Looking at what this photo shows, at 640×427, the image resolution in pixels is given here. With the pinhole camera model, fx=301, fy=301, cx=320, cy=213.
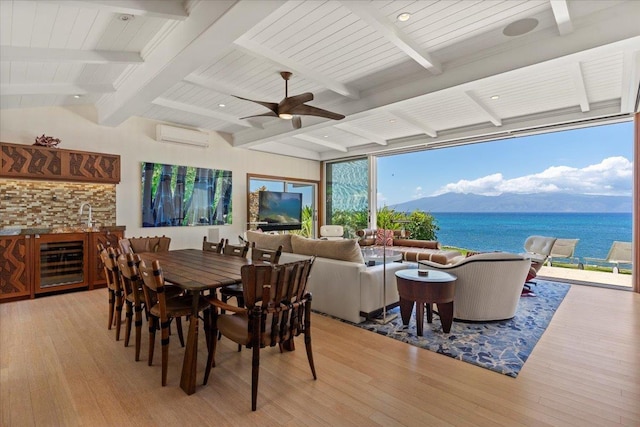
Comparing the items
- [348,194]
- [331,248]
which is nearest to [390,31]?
[331,248]

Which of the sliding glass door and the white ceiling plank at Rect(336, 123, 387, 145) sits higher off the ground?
the white ceiling plank at Rect(336, 123, 387, 145)

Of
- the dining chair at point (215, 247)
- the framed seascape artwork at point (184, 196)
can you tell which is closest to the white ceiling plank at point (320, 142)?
the framed seascape artwork at point (184, 196)

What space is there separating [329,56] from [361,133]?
333cm

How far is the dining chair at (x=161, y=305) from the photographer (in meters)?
2.18

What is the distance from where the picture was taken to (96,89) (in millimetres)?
4215

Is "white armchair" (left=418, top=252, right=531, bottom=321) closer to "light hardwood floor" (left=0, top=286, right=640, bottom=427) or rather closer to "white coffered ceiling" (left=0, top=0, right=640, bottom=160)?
"light hardwood floor" (left=0, top=286, right=640, bottom=427)

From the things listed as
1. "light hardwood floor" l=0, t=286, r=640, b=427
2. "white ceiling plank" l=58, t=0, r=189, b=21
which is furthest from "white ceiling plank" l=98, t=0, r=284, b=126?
"light hardwood floor" l=0, t=286, r=640, b=427

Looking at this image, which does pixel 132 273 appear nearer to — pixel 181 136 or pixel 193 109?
pixel 193 109

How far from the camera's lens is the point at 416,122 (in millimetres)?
5938

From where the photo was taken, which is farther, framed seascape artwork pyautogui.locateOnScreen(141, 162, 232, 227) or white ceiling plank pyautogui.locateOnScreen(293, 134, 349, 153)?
white ceiling plank pyautogui.locateOnScreen(293, 134, 349, 153)

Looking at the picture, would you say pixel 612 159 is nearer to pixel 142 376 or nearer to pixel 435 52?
pixel 435 52

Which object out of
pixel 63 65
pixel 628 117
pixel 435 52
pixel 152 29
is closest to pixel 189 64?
pixel 152 29

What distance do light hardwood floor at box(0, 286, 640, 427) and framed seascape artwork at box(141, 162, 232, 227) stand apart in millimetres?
2931

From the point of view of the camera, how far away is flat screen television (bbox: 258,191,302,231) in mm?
7680
